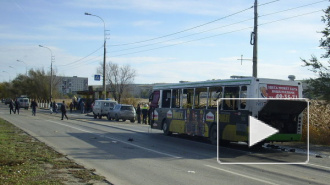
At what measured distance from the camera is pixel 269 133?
205 inches

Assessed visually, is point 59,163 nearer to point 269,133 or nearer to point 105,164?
point 105,164

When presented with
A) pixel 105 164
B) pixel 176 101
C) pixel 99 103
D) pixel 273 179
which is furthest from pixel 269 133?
pixel 99 103

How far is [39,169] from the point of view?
32.0 ft

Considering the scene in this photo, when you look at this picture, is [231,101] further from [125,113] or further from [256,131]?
[125,113]

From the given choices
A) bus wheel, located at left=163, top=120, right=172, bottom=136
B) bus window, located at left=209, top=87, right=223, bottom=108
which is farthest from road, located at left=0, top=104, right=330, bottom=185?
bus wheel, located at left=163, top=120, right=172, bottom=136

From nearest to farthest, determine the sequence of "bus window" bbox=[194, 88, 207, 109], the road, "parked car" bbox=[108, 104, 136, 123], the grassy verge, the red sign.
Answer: the grassy verge
the road
the red sign
"bus window" bbox=[194, 88, 207, 109]
"parked car" bbox=[108, 104, 136, 123]

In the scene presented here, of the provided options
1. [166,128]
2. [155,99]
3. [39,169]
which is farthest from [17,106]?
[39,169]

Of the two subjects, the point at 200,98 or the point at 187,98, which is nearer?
A: the point at 200,98

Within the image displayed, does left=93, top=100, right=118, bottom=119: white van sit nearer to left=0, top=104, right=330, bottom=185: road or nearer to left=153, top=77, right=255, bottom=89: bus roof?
left=153, top=77, right=255, bottom=89: bus roof

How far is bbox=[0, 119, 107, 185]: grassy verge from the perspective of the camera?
27.9 feet

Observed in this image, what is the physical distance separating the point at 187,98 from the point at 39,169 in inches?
417

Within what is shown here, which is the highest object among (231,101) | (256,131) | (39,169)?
(231,101)

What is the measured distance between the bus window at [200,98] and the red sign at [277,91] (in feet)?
16.1
